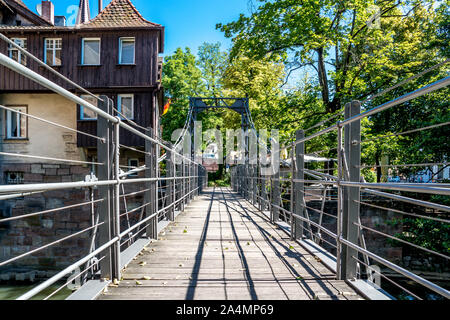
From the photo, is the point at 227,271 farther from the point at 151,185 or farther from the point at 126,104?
the point at 126,104

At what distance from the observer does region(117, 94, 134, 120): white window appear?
52.6 ft

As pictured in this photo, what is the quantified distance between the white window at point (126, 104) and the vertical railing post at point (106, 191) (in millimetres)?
14273

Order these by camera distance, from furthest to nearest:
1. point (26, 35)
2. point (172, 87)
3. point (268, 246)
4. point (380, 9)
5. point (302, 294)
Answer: point (172, 87) → point (26, 35) → point (380, 9) → point (268, 246) → point (302, 294)

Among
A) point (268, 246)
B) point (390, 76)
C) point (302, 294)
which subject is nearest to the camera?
point (302, 294)

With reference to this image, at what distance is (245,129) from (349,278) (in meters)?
18.4

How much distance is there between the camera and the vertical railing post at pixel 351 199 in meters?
2.38

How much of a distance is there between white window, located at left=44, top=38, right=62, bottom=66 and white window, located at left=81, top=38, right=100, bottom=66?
118cm

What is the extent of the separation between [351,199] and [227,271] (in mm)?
1143

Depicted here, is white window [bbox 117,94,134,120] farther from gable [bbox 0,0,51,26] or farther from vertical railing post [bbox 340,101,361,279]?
vertical railing post [bbox 340,101,361,279]

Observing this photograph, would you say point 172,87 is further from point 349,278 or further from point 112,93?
point 349,278

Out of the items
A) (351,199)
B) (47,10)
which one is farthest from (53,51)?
(351,199)

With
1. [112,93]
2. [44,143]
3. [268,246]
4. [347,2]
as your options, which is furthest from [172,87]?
[268,246]

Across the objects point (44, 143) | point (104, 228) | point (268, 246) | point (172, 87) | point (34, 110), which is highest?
point (172, 87)

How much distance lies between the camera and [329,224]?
41.8 feet
